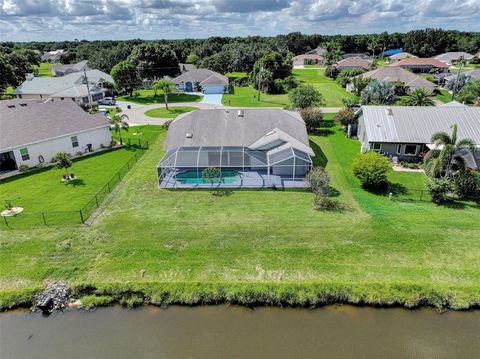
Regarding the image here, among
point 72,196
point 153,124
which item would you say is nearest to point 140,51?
point 153,124

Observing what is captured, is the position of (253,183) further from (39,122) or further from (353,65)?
(353,65)

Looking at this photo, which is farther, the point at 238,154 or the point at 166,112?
the point at 166,112

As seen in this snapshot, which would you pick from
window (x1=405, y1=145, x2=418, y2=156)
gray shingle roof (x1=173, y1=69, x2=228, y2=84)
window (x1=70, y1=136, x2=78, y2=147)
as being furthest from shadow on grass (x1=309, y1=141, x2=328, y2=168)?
gray shingle roof (x1=173, y1=69, x2=228, y2=84)

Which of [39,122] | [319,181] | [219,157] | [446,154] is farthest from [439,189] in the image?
[39,122]

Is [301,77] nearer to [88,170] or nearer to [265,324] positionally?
[88,170]

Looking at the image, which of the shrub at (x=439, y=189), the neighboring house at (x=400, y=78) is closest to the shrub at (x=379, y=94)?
the shrub at (x=439, y=189)

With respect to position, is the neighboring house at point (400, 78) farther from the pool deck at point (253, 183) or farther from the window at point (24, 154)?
the window at point (24, 154)
